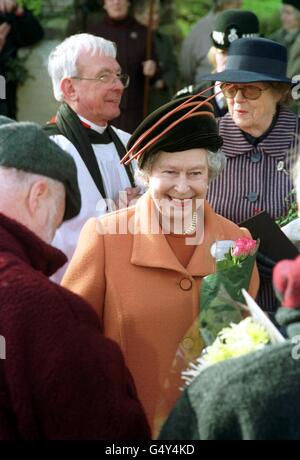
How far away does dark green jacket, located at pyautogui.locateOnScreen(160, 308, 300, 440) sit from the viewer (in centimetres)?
248

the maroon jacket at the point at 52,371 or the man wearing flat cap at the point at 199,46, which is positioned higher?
the man wearing flat cap at the point at 199,46

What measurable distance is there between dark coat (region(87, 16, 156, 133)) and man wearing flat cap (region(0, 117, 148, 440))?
498 cm

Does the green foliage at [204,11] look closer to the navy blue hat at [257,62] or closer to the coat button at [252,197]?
the navy blue hat at [257,62]

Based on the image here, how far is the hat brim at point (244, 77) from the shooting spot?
16.2 ft

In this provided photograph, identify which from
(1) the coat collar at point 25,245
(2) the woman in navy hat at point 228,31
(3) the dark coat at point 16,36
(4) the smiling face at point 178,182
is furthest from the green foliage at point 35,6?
(1) the coat collar at point 25,245

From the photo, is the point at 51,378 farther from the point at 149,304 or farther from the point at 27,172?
the point at 149,304

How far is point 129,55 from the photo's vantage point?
25.9 feet

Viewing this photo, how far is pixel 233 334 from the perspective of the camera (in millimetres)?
2924

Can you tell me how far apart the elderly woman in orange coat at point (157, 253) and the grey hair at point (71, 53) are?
149cm

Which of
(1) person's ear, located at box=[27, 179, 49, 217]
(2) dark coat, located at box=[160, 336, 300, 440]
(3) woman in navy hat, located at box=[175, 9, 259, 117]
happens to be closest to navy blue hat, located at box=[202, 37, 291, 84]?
(3) woman in navy hat, located at box=[175, 9, 259, 117]

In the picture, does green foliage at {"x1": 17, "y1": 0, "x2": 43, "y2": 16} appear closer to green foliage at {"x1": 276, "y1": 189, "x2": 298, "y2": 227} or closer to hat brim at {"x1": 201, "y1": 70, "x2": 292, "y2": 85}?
hat brim at {"x1": 201, "y1": 70, "x2": 292, "y2": 85}

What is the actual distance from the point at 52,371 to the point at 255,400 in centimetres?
59
